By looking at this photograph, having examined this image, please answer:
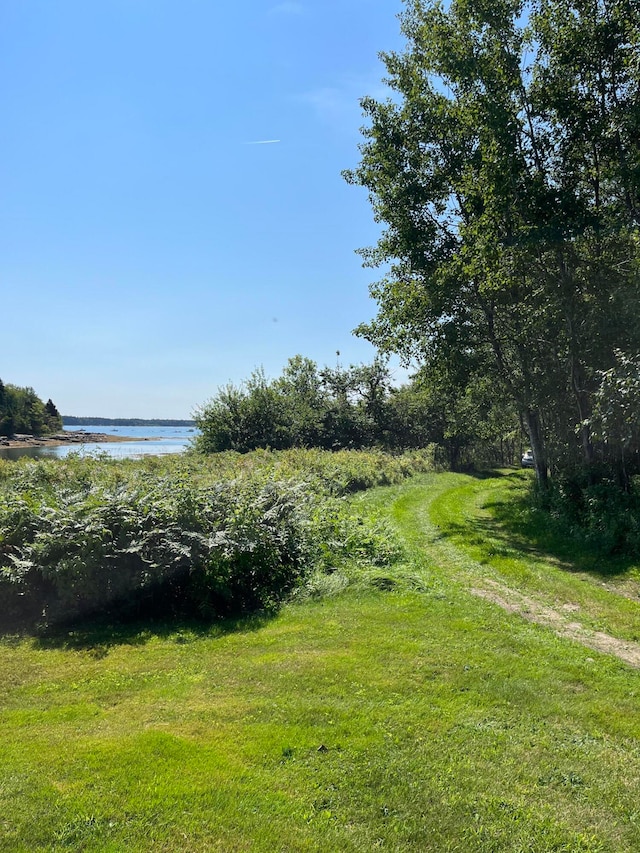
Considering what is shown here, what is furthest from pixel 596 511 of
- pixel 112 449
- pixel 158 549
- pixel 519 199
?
pixel 112 449

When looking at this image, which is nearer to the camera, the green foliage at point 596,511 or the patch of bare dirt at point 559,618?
the patch of bare dirt at point 559,618

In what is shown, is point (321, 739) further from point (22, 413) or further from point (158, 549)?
point (22, 413)

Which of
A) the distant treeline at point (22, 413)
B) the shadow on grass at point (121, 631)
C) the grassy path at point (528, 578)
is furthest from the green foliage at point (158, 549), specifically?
the distant treeline at point (22, 413)

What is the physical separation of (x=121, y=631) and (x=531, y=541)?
33.9 feet

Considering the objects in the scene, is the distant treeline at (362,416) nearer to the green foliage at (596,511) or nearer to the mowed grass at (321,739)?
the green foliage at (596,511)

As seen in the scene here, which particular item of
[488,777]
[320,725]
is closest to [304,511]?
[320,725]

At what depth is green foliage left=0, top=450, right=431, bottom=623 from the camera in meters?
7.21

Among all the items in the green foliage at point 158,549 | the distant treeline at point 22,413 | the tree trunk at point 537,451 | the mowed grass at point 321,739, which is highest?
the distant treeline at point 22,413

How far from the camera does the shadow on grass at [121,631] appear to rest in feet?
21.5

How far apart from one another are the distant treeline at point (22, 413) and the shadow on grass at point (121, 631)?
4152 inches

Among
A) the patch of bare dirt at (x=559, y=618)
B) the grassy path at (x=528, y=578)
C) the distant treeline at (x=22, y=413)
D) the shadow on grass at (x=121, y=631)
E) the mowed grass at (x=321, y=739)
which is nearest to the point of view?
the mowed grass at (x=321, y=739)

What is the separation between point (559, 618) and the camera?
25.1 ft

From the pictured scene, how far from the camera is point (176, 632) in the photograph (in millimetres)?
6984

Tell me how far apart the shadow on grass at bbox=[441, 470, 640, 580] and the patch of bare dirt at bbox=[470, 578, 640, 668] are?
7.51 feet
